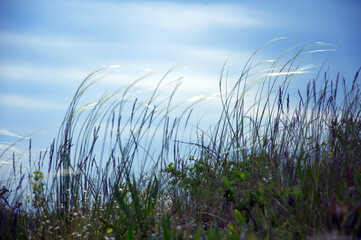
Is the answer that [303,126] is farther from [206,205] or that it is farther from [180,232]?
[180,232]

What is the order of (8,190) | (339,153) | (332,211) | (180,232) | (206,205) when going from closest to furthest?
(332,211)
(180,232)
(206,205)
(339,153)
(8,190)

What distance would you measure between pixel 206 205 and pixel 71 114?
1.47 metres

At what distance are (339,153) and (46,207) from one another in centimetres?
276

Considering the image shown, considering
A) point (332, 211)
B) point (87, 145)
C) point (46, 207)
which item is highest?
point (87, 145)

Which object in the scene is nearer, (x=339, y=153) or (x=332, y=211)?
(x=332, y=211)

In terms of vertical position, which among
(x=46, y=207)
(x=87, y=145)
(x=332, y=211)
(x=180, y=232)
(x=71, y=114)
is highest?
(x=71, y=114)

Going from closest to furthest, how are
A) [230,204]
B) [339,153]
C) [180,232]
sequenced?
[180,232]
[230,204]
[339,153]

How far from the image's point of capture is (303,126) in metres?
2.94

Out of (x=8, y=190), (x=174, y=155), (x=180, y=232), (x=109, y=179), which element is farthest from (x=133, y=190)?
(x=8, y=190)

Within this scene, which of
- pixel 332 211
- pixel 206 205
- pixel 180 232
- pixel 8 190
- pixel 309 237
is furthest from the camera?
pixel 8 190

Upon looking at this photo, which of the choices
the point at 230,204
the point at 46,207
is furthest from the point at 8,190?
the point at 230,204

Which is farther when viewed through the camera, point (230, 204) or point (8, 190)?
point (8, 190)

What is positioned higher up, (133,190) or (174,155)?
(174,155)

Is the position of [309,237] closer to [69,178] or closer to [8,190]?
[69,178]
